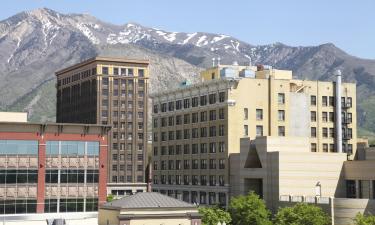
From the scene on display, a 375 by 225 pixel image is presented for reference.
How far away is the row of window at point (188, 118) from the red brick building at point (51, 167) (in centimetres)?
4399

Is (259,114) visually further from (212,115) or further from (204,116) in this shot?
(204,116)

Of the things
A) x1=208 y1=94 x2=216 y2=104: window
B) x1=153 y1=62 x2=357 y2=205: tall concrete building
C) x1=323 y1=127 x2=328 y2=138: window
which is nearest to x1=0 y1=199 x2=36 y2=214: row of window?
x1=153 y1=62 x2=357 y2=205: tall concrete building

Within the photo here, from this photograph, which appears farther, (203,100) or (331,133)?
(331,133)

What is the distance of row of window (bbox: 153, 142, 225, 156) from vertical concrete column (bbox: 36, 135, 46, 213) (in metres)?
49.6

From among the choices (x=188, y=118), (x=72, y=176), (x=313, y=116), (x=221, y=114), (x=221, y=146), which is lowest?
(x=72, y=176)

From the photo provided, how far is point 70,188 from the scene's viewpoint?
100062 millimetres

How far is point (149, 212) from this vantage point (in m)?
86.4

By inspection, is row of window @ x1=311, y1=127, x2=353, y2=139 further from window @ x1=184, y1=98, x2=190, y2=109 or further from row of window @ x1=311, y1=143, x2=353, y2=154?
window @ x1=184, y1=98, x2=190, y2=109

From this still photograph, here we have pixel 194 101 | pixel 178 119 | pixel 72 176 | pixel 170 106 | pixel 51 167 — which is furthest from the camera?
pixel 170 106

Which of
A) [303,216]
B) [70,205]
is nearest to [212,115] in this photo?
[303,216]

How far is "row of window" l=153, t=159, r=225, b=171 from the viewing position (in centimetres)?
14248

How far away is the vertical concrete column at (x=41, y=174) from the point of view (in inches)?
3844

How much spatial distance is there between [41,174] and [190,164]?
191 feet

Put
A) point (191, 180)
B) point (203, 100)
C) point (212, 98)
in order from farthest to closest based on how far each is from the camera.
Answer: point (191, 180), point (203, 100), point (212, 98)
